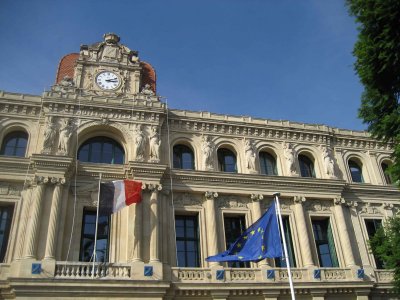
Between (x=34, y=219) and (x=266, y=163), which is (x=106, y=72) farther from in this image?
(x=266, y=163)

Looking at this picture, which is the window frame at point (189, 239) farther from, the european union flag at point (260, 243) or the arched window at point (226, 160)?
the european union flag at point (260, 243)

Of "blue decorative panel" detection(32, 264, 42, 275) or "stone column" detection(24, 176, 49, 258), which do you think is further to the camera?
"stone column" detection(24, 176, 49, 258)

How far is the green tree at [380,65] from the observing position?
55.7ft

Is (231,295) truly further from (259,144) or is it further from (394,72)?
(394,72)

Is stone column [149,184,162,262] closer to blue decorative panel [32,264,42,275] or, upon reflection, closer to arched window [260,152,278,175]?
blue decorative panel [32,264,42,275]

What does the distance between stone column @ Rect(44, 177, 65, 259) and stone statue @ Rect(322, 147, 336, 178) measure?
1897 cm

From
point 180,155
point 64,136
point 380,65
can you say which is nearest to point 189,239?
point 180,155

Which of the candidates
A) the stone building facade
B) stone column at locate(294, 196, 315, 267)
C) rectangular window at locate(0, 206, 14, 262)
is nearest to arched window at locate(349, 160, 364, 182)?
the stone building facade

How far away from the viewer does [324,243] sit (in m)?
27.9

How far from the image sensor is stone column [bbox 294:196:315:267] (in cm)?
2586

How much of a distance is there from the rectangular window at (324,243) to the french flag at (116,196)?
43.0 ft

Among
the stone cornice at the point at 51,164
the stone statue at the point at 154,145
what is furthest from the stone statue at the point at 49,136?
the stone statue at the point at 154,145

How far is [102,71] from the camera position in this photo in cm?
2909

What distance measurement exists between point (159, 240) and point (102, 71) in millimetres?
13215
